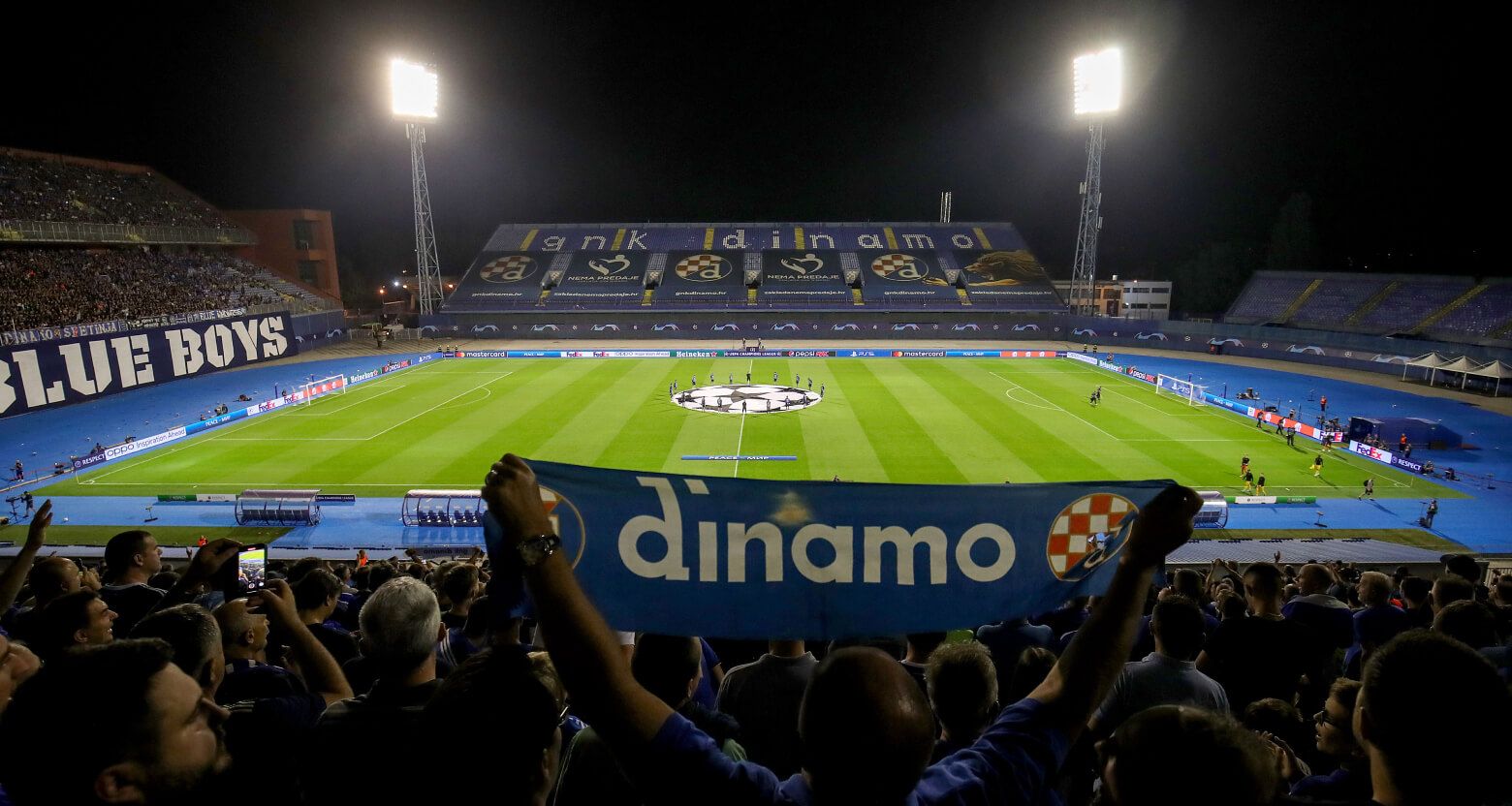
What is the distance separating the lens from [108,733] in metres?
2.14

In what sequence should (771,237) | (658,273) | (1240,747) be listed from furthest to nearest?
1. (771,237)
2. (658,273)
3. (1240,747)

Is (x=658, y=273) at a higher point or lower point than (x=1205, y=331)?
higher

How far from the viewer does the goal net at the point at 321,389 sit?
38166 millimetres

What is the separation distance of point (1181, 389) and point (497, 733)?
44.8 metres

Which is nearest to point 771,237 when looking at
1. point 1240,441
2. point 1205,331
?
point 1205,331

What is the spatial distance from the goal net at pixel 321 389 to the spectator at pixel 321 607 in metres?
36.9

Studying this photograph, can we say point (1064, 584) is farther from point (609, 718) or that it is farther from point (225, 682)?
point (225, 682)

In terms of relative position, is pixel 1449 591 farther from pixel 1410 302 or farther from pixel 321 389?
pixel 1410 302

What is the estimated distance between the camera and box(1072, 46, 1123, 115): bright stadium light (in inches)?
1987

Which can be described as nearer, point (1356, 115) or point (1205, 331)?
point (1205, 331)

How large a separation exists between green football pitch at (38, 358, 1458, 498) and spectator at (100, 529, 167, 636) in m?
17.8

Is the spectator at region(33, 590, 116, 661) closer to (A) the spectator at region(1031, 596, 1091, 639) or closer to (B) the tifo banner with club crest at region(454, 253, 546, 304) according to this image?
(A) the spectator at region(1031, 596, 1091, 639)

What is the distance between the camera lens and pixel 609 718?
199cm

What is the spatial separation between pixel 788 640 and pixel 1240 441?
107 ft
